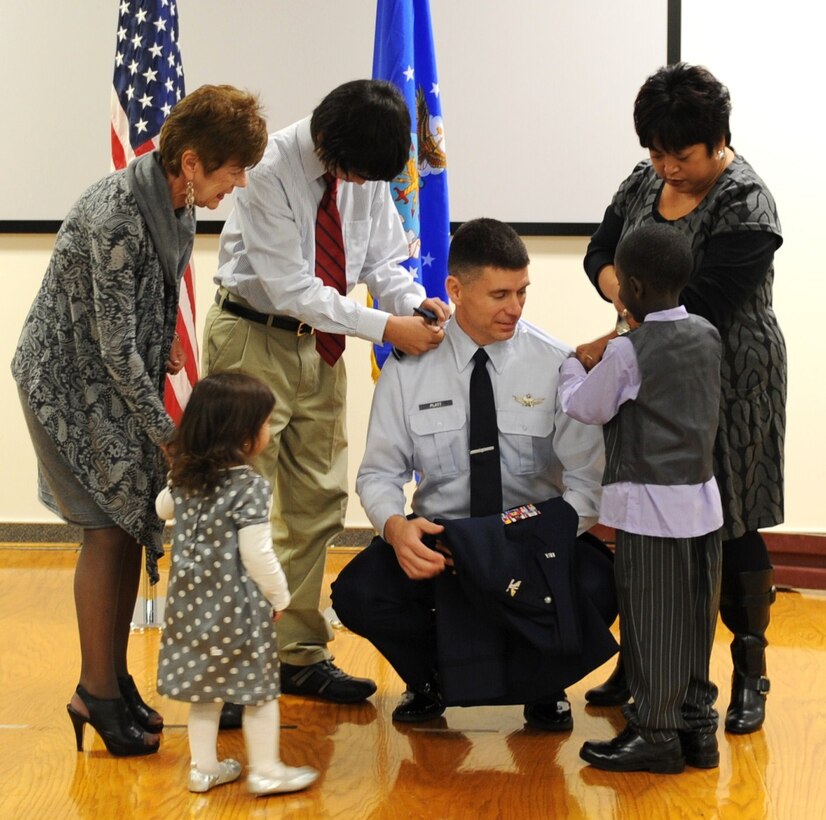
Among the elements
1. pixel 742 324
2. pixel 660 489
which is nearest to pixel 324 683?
pixel 660 489

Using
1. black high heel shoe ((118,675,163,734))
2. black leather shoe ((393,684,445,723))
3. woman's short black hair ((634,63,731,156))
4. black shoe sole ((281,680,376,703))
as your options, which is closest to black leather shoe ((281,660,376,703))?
black shoe sole ((281,680,376,703))

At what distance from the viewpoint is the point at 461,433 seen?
8.85 ft

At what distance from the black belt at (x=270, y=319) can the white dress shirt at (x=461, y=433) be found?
0.85 ft

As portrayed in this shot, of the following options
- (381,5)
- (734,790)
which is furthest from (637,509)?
(381,5)

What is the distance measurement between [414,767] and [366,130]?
1385 millimetres

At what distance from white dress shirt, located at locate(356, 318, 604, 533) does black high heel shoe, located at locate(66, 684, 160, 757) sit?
69 cm

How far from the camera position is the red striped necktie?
2859 millimetres

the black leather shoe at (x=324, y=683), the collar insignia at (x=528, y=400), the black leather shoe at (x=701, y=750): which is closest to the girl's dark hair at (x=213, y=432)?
the collar insignia at (x=528, y=400)

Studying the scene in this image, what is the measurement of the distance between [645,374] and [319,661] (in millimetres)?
1220

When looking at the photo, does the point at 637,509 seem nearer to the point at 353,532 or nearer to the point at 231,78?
the point at 353,532

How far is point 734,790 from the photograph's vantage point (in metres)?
2.37

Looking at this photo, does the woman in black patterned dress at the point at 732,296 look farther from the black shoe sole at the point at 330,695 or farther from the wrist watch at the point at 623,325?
the black shoe sole at the point at 330,695

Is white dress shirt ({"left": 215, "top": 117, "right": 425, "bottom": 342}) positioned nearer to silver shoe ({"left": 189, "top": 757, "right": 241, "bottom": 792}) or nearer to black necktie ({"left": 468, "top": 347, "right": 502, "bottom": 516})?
black necktie ({"left": 468, "top": 347, "right": 502, "bottom": 516})

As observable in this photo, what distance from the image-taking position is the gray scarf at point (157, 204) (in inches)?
94.9
